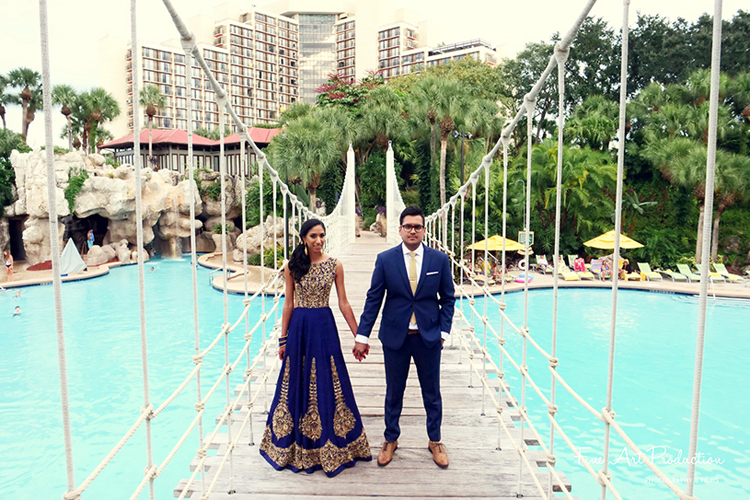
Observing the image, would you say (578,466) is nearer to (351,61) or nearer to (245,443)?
(245,443)

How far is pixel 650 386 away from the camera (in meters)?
6.44

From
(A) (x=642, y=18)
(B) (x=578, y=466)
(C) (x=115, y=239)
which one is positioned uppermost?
(A) (x=642, y=18)

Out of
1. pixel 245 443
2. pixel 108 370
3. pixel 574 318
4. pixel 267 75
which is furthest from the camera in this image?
pixel 267 75

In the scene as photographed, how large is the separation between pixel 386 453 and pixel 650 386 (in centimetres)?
571

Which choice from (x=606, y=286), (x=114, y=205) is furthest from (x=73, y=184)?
(x=606, y=286)

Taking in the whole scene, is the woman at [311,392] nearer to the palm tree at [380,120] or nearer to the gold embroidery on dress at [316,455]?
the gold embroidery on dress at [316,455]

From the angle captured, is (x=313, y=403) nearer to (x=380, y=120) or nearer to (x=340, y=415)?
(x=340, y=415)

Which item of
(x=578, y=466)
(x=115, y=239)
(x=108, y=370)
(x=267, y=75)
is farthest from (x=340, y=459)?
(x=267, y=75)

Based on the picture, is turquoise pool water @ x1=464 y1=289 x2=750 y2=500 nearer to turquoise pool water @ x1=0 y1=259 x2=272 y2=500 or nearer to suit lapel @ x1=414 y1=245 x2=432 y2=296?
suit lapel @ x1=414 y1=245 x2=432 y2=296

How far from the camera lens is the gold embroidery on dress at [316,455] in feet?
6.22

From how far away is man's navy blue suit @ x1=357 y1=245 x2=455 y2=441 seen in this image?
200cm

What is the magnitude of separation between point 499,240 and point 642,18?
446 inches

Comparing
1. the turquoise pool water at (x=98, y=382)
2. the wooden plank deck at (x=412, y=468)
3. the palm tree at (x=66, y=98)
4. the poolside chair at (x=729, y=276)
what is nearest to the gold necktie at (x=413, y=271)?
the wooden plank deck at (x=412, y=468)

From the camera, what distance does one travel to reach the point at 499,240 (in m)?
13.3
